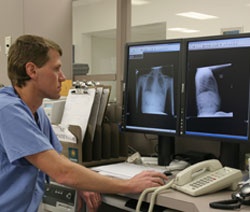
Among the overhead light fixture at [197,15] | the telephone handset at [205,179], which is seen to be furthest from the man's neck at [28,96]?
the overhead light fixture at [197,15]

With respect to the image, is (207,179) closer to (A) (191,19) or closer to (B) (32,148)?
(B) (32,148)

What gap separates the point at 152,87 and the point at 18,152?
713mm

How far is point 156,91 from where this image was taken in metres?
1.71

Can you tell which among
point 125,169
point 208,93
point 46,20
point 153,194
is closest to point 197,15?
point 46,20

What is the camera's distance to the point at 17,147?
1.24 metres

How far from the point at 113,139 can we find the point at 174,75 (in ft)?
1.50

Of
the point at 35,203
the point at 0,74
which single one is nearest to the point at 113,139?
the point at 35,203

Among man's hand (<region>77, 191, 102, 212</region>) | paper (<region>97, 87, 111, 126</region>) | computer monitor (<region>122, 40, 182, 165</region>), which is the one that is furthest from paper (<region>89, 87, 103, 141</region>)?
man's hand (<region>77, 191, 102, 212</region>)

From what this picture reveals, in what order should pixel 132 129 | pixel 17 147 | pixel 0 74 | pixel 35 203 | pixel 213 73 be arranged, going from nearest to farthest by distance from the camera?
pixel 17 147, pixel 35 203, pixel 213 73, pixel 132 129, pixel 0 74

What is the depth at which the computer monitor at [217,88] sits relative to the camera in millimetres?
1450

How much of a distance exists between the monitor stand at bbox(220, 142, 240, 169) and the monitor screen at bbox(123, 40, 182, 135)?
214 millimetres

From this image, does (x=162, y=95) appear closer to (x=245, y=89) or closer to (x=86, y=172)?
(x=245, y=89)

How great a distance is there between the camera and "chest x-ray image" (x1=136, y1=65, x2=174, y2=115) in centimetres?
167

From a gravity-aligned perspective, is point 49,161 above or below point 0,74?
below
